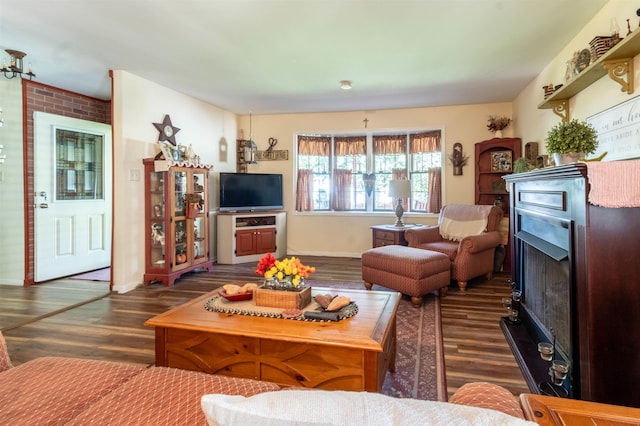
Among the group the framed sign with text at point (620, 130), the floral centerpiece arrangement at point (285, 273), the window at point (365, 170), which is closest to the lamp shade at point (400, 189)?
the window at point (365, 170)

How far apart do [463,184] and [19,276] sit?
19.8ft

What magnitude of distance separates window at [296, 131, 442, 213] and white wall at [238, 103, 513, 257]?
0.52 ft

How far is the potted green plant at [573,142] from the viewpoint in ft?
6.19

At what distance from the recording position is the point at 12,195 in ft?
13.7

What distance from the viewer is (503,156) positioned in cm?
493

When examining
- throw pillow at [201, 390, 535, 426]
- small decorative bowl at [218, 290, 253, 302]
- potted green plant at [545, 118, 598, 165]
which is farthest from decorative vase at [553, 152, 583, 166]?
small decorative bowl at [218, 290, 253, 302]

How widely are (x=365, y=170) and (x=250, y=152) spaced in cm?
196

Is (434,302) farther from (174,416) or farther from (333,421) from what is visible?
(333,421)

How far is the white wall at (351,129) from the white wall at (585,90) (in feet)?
2.78

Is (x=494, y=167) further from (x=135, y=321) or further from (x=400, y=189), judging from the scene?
(x=135, y=321)

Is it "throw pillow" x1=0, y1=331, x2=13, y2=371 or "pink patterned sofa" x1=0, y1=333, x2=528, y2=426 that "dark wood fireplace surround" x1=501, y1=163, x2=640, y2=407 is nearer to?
"pink patterned sofa" x1=0, y1=333, x2=528, y2=426

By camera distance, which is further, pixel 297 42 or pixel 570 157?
pixel 297 42

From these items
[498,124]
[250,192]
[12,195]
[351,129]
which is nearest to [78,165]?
[12,195]

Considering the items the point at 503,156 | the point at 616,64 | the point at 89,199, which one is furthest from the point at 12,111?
the point at 503,156
